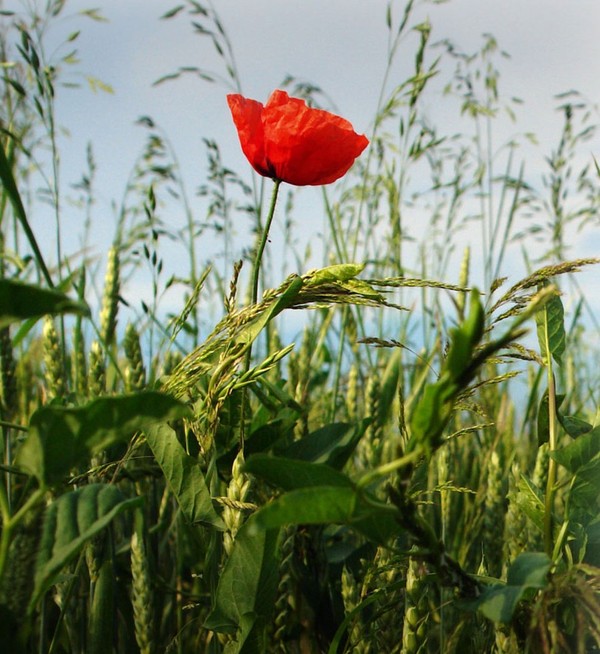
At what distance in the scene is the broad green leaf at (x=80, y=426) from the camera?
0.46m

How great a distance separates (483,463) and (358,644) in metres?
0.73

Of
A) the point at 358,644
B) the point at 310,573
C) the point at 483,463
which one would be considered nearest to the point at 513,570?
the point at 358,644

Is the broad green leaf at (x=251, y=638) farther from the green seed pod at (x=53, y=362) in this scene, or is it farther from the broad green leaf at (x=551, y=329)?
the green seed pod at (x=53, y=362)

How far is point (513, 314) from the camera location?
67 cm

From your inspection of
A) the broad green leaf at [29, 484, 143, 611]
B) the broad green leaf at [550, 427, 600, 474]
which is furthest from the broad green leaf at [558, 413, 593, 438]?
the broad green leaf at [29, 484, 143, 611]

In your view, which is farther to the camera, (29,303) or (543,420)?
(543,420)

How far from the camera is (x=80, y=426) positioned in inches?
18.5

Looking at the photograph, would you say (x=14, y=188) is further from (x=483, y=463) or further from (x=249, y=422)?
(x=483, y=463)

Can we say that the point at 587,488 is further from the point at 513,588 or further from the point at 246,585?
the point at 246,585

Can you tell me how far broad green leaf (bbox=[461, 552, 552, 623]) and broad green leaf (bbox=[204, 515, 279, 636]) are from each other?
0.21 meters

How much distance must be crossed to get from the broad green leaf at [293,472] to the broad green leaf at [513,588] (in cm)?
12

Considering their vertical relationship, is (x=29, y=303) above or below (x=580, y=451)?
above

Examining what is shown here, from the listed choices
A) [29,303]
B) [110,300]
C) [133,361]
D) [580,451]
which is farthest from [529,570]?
[110,300]

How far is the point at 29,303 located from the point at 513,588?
364 millimetres
